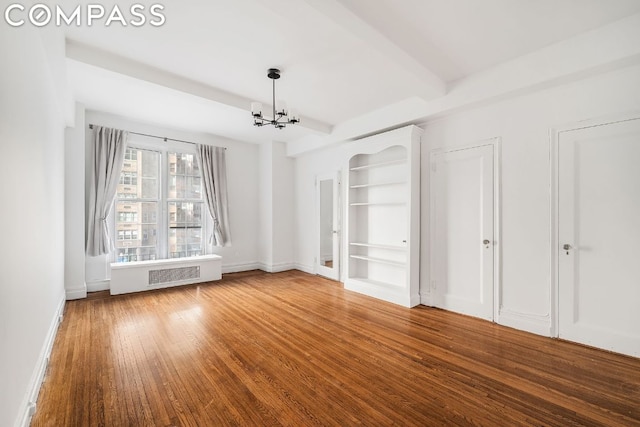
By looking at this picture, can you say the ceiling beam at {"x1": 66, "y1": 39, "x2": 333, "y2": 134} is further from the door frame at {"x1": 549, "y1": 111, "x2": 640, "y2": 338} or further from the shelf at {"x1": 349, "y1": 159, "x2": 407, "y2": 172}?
the door frame at {"x1": 549, "y1": 111, "x2": 640, "y2": 338}

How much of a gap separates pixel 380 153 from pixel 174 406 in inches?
168

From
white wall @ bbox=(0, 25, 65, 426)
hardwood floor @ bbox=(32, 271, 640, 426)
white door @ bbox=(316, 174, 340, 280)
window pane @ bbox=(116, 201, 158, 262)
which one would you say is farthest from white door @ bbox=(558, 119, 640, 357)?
window pane @ bbox=(116, 201, 158, 262)

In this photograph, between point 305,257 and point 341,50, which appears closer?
point 341,50

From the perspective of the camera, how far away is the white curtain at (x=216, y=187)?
5.98 metres

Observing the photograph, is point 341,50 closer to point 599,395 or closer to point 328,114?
point 328,114

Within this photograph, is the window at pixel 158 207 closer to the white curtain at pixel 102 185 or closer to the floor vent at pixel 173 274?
the white curtain at pixel 102 185

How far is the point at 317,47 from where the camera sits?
291 centimetres

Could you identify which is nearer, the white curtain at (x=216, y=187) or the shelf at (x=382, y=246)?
the shelf at (x=382, y=246)

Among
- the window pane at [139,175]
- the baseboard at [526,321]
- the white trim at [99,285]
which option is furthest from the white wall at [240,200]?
the baseboard at [526,321]

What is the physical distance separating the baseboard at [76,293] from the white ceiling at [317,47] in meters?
2.87

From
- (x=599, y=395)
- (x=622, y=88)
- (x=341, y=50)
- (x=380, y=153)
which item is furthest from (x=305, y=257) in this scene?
(x=622, y=88)

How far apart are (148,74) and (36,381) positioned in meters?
3.07

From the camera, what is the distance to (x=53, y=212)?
3.07 meters

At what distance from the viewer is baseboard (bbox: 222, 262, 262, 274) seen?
6395 millimetres
